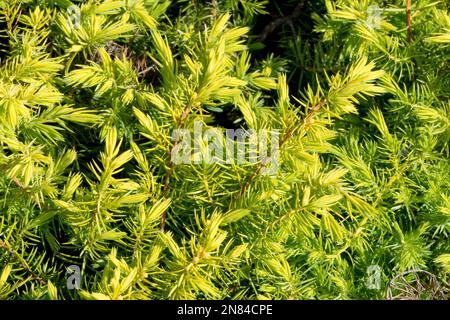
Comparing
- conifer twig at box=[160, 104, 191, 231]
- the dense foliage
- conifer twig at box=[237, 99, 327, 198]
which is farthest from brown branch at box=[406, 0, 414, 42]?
conifer twig at box=[160, 104, 191, 231]

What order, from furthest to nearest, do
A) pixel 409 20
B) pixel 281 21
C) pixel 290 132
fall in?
pixel 281 21, pixel 409 20, pixel 290 132

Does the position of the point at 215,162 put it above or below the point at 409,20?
below

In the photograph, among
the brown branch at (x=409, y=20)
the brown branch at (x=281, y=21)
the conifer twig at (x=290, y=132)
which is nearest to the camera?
the conifer twig at (x=290, y=132)

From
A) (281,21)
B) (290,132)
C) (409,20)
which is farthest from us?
(281,21)

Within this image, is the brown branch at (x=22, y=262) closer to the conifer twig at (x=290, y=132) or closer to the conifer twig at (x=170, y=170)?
the conifer twig at (x=170, y=170)

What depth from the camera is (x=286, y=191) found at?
1.14 meters

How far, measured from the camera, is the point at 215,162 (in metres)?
1.14

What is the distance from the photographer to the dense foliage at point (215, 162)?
110cm

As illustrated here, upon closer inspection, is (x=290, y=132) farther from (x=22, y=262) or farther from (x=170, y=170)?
(x=22, y=262)

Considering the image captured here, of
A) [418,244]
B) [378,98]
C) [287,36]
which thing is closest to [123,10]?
[287,36]

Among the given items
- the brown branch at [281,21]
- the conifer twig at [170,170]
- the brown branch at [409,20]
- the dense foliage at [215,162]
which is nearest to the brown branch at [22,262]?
the dense foliage at [215,162]

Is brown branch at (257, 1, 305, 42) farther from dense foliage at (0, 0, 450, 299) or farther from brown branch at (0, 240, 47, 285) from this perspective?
brown branch at (0, 240, 47, 285)

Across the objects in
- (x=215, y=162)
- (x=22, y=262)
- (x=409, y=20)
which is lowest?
(x=22, y=262)

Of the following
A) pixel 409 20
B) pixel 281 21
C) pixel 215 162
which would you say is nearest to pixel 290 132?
pixel 215 162
